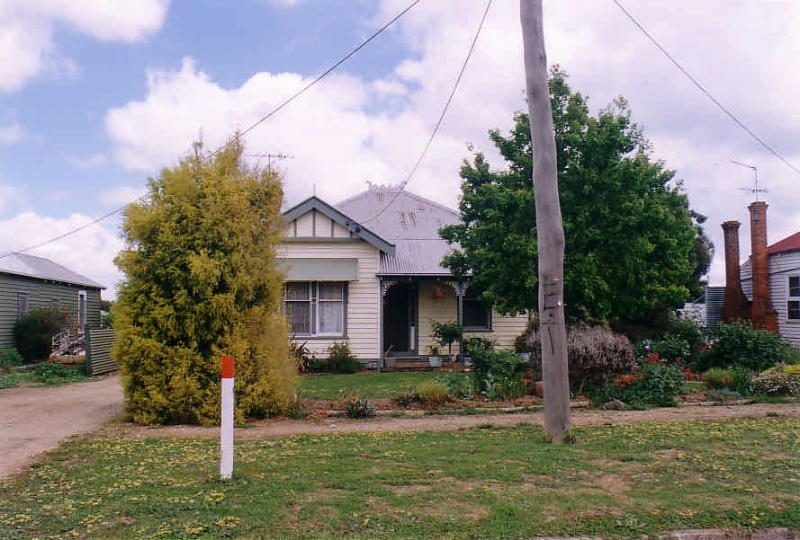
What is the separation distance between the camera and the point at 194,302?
10648mm

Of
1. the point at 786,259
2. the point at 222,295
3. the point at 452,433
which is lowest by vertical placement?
the point at 452,433

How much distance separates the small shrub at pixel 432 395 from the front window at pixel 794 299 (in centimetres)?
1797

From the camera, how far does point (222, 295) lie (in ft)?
35.0

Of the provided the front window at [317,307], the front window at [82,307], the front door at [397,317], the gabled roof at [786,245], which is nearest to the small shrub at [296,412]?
the front window at [317,307]

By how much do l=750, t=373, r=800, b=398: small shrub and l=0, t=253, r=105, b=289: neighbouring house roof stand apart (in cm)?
2290

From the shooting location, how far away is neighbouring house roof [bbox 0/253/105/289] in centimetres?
2502

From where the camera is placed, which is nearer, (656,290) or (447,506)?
(447,506)

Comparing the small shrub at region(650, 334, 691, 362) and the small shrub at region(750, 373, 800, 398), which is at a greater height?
the small shrub at region(650, 334, 691, 362)

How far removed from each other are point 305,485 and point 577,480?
2581 mm

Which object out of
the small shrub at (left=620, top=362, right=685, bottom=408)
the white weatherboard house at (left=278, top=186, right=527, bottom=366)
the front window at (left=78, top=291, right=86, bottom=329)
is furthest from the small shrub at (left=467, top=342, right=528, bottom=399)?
the front window at (left=78, top=291, right=86, bottom=329)

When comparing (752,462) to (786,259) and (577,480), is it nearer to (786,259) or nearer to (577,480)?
(577,480)

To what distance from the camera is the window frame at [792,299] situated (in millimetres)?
24516

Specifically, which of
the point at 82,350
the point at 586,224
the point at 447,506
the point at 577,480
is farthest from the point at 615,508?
the point at 82,350

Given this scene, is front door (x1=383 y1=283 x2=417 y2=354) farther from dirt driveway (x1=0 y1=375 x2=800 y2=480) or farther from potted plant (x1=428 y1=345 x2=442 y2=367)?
dirt driveway (x1=0 y1=375 x2=800 y2=480)
